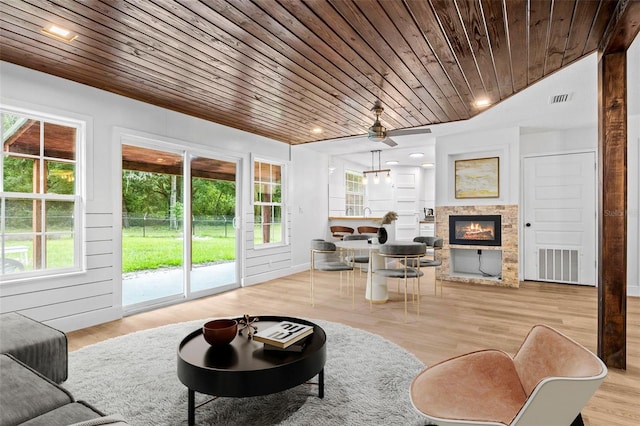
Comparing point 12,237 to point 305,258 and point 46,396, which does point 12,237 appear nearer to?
point 46,396

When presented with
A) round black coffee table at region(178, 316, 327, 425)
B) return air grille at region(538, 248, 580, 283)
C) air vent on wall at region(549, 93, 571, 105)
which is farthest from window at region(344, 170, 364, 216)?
round black coffee table at region(178, 316, 327, 425)

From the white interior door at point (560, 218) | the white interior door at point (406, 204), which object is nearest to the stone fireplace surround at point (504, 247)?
the white interior door at point (560, 218)

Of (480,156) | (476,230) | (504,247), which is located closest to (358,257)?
(476,230)

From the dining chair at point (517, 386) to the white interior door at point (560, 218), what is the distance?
4.92m

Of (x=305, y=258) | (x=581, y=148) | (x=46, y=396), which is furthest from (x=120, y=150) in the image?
(x=581, y=148)

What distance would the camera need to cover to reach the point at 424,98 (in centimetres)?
402

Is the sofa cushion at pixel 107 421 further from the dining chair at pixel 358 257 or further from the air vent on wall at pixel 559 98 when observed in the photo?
the air vent on wall at pixel 559 98

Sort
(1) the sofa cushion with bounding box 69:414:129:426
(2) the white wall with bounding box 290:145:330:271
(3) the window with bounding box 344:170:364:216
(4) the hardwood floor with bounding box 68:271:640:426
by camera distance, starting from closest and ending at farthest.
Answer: (1) the sofa cushion with bounding box 69:414:129:426
(4) the hardwood floor with bounding box 68:271:640:426
(2) the white wall with bounding box 290:145:330:271
(3) the window with bounding box 344:170:364:216

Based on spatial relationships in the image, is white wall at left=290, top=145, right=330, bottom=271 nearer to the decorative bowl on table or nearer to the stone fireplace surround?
the stone fireplace surround

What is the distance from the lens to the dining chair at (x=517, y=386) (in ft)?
3.60

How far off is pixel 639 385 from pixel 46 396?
341cm

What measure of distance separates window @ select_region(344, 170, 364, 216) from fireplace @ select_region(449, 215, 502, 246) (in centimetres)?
319

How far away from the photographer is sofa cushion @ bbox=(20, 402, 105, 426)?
1.17 m

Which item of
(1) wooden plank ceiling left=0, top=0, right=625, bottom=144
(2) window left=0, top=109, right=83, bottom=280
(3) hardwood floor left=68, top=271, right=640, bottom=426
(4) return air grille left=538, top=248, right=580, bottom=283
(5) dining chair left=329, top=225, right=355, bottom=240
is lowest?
(3) hardwood floor left=68, top=271, right=640, bottom=426
